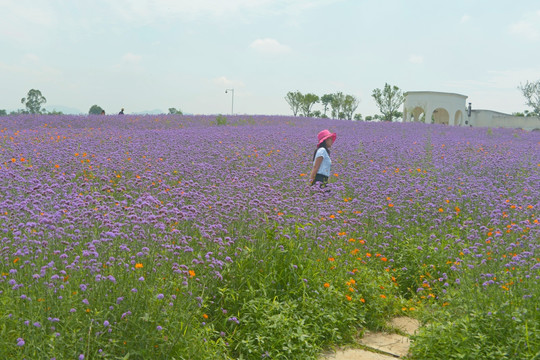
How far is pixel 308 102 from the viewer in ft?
219

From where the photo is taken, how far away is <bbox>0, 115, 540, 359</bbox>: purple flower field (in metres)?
3.38

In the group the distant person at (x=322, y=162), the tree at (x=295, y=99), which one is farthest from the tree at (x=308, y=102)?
the distant person at (x=322, y=162)

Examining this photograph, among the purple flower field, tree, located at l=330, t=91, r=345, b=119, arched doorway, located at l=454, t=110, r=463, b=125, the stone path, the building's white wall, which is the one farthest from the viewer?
tree, located at l=330, t=91, r=345, b=119

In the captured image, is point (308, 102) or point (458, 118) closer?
point (458, 118)

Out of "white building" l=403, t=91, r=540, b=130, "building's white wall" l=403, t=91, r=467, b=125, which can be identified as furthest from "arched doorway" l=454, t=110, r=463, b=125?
"building's white wall" l=403, t=91, r=467, b=125

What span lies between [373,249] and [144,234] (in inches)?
120

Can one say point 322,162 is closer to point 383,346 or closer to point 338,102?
point 383,346

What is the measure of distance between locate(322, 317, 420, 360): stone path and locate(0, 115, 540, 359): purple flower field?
0.16 meters

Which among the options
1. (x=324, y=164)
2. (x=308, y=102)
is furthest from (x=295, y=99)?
(x=324, y=164)

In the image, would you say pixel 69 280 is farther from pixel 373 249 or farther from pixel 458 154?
pixel 458 154

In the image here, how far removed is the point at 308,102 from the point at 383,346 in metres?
63.3

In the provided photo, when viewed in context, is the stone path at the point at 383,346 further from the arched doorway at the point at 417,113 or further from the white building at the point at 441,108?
the arched doorway at the point at 417,113

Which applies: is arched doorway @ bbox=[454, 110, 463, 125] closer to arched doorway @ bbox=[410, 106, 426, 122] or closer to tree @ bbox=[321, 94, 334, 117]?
arched doorway @ bbox=[410, 106, 426, 122]

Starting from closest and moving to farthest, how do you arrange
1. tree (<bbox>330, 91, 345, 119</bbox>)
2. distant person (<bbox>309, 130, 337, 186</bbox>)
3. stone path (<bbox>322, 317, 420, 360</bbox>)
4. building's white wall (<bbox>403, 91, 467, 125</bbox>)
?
stone path (<bbox>322, 317, 420, 360</bbox>) → distant person (<bbox>309, 130, 337, 186</bbox>) → building's white wall (<bbox>403, 91, 467, 125</bbox>) → tree (<bbox>330, 91, 345, 119</bbox>)
